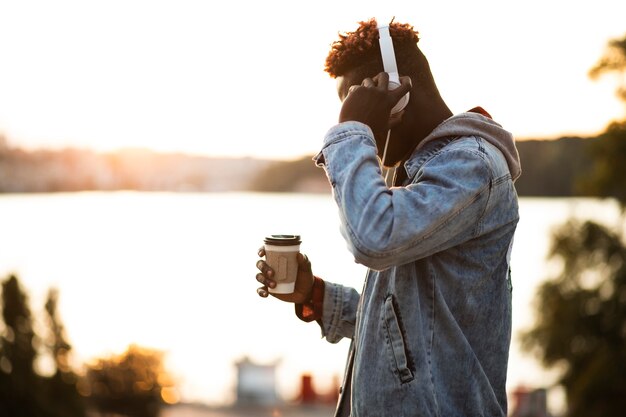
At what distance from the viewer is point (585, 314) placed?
15.8 metres

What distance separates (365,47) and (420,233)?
17.6 inches

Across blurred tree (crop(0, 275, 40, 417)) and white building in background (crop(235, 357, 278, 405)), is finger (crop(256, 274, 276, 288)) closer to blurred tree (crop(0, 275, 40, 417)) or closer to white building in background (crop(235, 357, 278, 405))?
blurred tree (crop(0, 275, 40, 417))

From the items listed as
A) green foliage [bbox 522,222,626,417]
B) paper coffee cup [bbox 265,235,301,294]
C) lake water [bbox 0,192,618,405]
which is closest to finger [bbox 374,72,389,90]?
lake water [bbox 0,192,618,405]

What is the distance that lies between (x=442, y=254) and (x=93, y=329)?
2737 cm

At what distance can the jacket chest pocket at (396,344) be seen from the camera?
152cm

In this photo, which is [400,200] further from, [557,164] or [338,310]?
[557,164]

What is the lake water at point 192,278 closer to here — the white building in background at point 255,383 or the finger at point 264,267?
the finger at point 264,267

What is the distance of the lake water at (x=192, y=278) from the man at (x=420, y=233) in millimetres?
183

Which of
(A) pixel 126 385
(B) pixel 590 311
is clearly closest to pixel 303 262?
(A) pixel 126 385

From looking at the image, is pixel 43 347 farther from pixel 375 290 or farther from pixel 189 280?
pixel 189 280

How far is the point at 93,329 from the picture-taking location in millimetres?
27547

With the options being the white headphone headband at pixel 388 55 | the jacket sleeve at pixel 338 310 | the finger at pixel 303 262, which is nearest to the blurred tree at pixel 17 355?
the jacket sleeve at pixel 338 310

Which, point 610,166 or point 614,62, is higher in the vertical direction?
point 614,62

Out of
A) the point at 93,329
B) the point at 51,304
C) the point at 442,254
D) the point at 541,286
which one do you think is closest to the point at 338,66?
the point at 442,254
